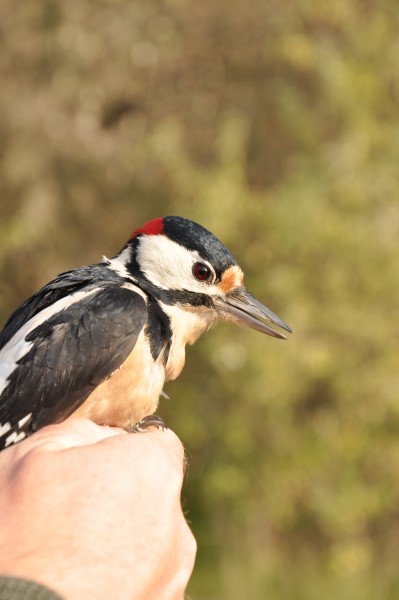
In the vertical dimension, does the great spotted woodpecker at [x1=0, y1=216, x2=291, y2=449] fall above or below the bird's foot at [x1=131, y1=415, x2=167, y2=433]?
above

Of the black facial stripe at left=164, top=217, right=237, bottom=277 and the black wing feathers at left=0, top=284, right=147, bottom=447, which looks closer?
the black wing feathers at left=0, top=284, right=147, bottom=447

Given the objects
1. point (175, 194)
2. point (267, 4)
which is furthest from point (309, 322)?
point (267, 4)

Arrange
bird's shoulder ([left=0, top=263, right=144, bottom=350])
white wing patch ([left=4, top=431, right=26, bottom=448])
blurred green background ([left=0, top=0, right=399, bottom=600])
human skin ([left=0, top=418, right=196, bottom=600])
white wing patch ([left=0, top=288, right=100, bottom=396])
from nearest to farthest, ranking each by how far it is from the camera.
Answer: human skin ([left=0, top=418, right=196, bottom=600]) → white wing patch ([left=4, top=431, right=26, bottom=448]) → white wing patch ([left=0, top=288, right=100, bottom=396]) → bird's shoulder ([left=0, top=263, right=144, bottom=350]) → blurred green background ([left=0, top=0, right=399, bottom=600])

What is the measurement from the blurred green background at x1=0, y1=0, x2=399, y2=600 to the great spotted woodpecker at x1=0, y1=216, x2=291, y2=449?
4214mm

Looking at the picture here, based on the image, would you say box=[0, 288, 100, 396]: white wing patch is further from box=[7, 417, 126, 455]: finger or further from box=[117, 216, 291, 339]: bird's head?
box=[7, 417, 126, 455]: finger

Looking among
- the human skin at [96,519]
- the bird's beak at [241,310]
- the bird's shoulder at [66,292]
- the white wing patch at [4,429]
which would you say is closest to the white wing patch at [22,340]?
the bird's shoulder at [66,292]

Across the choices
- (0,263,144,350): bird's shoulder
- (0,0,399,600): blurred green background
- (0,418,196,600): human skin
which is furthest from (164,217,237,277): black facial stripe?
(0,0,399,600): blurred green background

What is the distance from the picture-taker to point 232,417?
784 centimetres

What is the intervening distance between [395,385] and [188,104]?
2.89 meters

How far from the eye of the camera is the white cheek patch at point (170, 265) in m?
2.99

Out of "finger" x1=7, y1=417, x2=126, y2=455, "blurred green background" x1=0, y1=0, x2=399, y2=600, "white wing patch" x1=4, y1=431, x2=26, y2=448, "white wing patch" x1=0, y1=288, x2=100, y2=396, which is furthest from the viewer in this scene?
"blurred green background" x1=0, y1=0, x2=399, y2=600

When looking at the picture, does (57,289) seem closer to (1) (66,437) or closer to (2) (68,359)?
Answer: (2) (68,359)

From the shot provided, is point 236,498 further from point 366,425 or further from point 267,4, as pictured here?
point 267,4

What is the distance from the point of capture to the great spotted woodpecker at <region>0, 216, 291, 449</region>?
2.62 m
